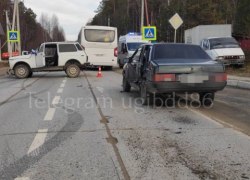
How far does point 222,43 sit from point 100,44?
7.97 meters

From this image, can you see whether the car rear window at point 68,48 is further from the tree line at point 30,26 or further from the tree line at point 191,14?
the tree line at point 30,26

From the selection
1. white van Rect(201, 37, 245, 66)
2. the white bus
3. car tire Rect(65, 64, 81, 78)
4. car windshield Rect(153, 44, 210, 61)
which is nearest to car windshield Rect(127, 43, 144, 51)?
the white bus

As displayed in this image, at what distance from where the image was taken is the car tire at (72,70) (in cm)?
2109

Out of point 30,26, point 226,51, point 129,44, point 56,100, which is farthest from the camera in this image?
point 30,26

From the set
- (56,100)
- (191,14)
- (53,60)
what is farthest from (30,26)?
(56,100)

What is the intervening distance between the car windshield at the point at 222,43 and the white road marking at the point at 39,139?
1761 cm

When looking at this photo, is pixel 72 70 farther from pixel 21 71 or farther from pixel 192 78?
pixel 192 78

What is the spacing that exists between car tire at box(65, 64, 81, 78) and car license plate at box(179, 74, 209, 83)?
12.3 m

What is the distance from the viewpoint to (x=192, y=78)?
30.9 feet

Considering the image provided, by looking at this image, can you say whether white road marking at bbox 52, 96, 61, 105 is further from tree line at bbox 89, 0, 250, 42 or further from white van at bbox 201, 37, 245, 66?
tree line at bbox 89, 0, 250, 42

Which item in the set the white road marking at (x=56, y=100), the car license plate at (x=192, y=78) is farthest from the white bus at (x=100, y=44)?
the car license plate at (x=192, y=78)

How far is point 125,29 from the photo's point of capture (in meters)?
96.2

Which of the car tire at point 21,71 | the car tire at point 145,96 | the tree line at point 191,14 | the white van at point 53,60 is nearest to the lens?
the car tire at point 145,96

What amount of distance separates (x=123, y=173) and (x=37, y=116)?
4.37 m
